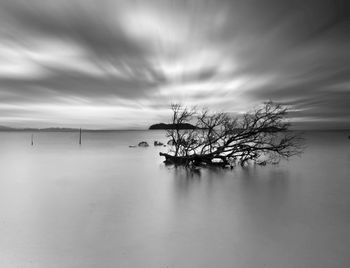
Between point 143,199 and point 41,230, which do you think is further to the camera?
point 143,199

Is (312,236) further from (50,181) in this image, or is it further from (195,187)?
(50,181)

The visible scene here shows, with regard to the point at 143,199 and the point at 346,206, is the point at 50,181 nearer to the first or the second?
the point at 143,199

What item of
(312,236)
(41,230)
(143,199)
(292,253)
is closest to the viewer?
(292,253)

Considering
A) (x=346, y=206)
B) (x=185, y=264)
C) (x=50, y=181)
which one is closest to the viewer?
(x=185, y=264)

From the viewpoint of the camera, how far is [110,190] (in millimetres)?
10461

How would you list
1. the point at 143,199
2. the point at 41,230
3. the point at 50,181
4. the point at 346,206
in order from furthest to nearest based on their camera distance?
the point at 50,181 → the point at 143,199 → the point at 346,206 → the point at 41,230

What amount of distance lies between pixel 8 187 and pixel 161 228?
981 centimetres

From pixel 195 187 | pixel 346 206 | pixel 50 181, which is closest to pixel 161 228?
pixel 195 187

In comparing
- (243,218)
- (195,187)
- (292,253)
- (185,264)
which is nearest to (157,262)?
(185,264)

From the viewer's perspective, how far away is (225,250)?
4855 millimetres

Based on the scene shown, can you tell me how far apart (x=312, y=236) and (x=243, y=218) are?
6.17 ft

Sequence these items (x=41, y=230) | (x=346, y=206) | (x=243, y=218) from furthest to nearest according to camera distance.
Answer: (x=346, y=206)
(x=243, y=218)
(x=41, y=230)

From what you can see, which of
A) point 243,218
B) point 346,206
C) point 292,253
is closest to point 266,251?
point 292,253

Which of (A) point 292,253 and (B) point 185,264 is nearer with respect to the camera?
(B) point 185,264
